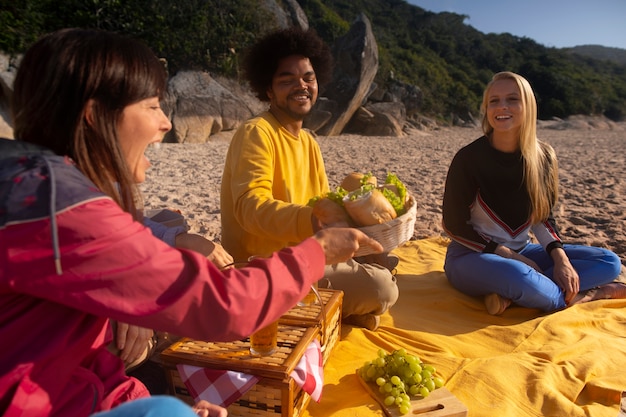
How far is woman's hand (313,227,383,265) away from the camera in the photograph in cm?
170

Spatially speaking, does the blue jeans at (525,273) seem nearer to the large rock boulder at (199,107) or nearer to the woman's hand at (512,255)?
the woman's hand at (512,255)

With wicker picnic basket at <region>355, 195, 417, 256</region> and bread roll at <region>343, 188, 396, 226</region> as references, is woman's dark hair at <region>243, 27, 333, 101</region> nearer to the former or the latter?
bread roll at <region>343, 188, 396, 226</region>

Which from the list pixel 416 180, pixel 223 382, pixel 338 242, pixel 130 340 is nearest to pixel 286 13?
pixel 416 180

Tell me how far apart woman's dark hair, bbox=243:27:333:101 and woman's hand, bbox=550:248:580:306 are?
2.43 m

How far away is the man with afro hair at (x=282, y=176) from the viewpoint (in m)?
2.70

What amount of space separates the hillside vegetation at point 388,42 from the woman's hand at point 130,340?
1251 cm

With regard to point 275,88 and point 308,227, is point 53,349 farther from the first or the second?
point 275,88

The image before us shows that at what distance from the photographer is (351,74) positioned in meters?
17.6

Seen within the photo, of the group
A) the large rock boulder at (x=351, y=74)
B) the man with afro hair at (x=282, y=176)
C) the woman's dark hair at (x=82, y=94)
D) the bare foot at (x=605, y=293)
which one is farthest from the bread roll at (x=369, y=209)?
the large rock boulder at (x=351, y=74)

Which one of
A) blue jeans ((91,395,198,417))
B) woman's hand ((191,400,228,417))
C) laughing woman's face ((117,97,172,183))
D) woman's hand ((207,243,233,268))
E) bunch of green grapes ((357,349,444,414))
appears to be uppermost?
laughing woman's face ((117,97,172,183))

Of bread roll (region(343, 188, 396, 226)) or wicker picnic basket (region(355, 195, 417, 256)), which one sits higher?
bread roll (region(343, 188, 396, 226))

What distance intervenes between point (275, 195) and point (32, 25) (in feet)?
40.5

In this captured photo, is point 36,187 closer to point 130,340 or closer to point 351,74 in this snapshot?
point 130,340

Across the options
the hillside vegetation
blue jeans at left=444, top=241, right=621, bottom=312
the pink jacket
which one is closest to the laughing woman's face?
the pink jacket
